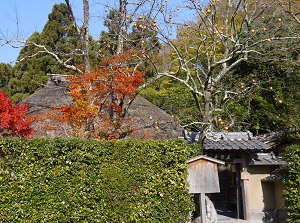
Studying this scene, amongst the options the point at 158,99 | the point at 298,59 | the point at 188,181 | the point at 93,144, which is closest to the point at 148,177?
the point at 188,181

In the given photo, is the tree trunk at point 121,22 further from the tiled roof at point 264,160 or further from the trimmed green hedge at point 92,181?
the tiled roof at point 264,160

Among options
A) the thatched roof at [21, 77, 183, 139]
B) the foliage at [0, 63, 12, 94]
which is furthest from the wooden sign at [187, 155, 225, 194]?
the foliage at [0, 63, 12, 94]

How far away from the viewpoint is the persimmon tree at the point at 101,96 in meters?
10.5

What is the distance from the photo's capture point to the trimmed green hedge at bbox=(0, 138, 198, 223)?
7098 millimetres

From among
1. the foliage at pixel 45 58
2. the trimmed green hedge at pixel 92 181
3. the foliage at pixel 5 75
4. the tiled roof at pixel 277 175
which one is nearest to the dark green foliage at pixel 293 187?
the tiled roof at pixel 277 175

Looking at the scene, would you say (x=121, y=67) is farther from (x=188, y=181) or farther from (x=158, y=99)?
(x=158, y=99)

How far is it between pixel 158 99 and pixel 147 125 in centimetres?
813

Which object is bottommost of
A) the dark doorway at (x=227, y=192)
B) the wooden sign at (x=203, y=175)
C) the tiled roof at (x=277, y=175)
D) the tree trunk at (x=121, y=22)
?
the dark doorway at (x=227, y=192)

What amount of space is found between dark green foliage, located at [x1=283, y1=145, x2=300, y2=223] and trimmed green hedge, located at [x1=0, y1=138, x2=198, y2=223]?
2684mm

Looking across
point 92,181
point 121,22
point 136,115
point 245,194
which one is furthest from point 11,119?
point 245,194

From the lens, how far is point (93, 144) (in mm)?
7562

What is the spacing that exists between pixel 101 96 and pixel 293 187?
6375 mm

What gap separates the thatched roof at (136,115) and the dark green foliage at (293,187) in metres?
4.51

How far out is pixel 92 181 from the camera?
7418 millimetres
